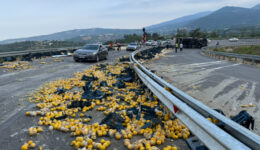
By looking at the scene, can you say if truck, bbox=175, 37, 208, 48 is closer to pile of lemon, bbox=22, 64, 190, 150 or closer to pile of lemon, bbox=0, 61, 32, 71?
pile of lemon, bbox=0, 61, 32, 71

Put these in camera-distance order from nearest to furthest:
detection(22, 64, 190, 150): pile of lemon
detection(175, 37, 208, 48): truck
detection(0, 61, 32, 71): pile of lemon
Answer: detection(22, 64, 190, 150): pile of lemon
detection(0, 61, 32, 71): pile of lemon
detection(175, 37, 208, 48): truck

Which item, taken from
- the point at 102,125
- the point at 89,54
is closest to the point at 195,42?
the point at 89,54

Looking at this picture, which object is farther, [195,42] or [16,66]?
[195,42]

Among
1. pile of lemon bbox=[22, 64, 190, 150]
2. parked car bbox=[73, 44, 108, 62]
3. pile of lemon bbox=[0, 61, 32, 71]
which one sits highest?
parked car bbox=[73, 44, 108, 62]

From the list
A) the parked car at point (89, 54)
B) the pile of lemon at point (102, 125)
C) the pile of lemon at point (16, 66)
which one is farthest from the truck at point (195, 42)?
the pile of lemon at point (102, 125)

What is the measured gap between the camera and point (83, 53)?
1700 cm

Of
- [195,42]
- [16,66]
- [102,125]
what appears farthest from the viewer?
[195,42]

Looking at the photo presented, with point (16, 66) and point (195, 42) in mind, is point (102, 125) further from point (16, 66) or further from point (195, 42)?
point (195, 42)

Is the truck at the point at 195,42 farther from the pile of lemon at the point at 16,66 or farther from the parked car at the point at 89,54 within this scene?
the pile of lemon at the point at 16,66

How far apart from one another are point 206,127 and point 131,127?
1885mm

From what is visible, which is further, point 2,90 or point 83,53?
point 83,53

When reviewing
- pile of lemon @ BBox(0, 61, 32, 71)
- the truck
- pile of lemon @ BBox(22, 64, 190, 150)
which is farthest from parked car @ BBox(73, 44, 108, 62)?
the truck

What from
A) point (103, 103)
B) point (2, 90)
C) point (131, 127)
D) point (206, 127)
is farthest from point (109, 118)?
point (2, 90)

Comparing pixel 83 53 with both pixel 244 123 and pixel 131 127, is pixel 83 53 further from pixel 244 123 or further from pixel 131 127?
pixel 244 123
